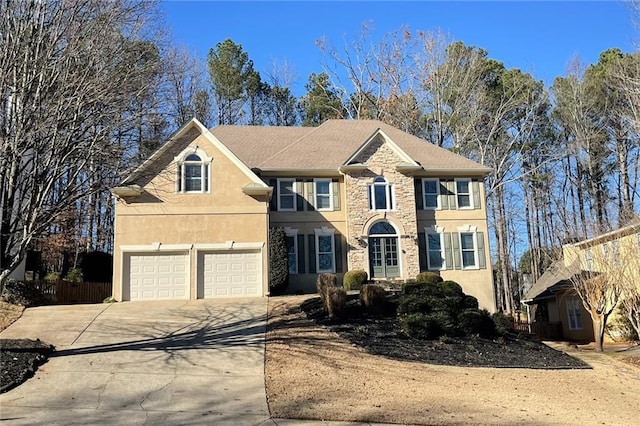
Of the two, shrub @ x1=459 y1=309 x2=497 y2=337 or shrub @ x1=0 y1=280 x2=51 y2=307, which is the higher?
shrub @ x1=0 y1=280 x2=51 y2=307

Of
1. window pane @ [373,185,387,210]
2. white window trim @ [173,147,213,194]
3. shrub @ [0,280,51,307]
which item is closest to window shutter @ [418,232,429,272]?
window pane @ [373,185,387,210]

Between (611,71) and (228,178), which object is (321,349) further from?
(611,71)

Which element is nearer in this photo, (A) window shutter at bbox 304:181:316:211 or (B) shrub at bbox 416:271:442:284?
(B) shrub at bbox 416:271:442:284

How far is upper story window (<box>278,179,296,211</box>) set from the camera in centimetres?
2425

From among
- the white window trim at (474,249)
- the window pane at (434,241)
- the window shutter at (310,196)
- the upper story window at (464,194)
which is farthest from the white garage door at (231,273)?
the upper story window at (464,194)

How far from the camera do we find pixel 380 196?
79.9 feet

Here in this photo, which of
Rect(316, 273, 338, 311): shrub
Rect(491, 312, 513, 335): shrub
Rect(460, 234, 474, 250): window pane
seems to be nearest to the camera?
Rect(491, 312, 513, 335): shrub

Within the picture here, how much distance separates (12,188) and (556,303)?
24.6 meters

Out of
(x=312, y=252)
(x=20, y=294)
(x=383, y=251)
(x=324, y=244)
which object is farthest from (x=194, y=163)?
(x=383, y=251)

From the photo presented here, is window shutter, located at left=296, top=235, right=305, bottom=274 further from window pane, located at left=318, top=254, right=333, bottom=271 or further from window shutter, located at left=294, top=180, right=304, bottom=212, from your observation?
window shutter, located at left=294, top=180, right=304, bottom=212

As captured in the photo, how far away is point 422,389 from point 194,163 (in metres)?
13.4

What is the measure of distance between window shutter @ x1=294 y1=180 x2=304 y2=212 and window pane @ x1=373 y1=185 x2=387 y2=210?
3152mm

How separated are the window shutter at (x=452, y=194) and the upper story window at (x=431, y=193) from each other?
501 millimetres

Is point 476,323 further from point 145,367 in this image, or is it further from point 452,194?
point 452,194
